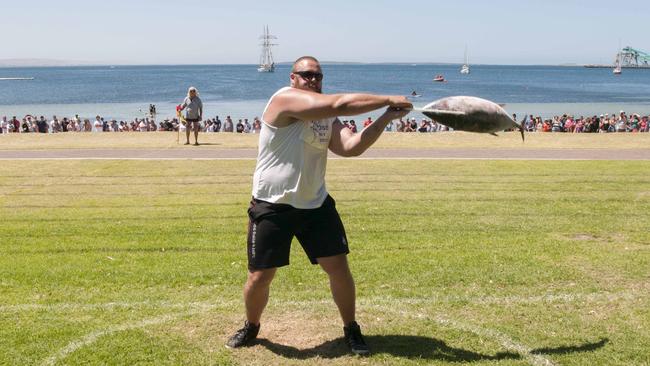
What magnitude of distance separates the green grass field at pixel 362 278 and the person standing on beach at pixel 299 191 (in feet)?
1.59

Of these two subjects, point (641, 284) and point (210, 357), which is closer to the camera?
point (210, 357)

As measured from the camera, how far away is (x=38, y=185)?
44.1 feet

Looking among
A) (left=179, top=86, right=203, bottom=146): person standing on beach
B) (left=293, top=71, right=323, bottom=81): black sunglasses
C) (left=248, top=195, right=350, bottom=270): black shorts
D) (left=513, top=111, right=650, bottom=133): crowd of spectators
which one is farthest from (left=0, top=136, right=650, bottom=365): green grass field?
(left=513, top=111, right=650, bottom=133): crowd of spectators

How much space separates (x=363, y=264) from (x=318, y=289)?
3.15 ft

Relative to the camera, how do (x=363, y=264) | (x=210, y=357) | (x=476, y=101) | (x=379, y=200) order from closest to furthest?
(x=476, y=101), (x=210, y=357), (x=363, y=264), (x=379, y=200)

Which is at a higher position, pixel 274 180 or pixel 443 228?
pixel 274 180

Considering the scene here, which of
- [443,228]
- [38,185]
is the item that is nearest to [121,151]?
[38,185]

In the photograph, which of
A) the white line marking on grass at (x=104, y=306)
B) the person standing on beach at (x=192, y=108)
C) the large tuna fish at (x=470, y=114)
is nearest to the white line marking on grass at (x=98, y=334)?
the white line marking on grass at (x=104, y=306)

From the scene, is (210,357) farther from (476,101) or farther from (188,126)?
(188,126)

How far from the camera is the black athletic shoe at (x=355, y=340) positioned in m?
5.36

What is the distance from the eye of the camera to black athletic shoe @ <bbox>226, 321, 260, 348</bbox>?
552cm

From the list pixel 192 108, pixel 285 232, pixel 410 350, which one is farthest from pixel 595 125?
pixel 285 232

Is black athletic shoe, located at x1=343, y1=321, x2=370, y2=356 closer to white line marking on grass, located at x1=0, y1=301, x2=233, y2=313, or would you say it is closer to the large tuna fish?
white line marking on grass, located at x1=0, y1=301, x2=233, y2=313

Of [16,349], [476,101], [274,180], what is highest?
[476,101]
